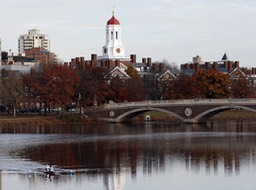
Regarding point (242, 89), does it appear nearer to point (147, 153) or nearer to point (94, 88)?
point (94, 88)

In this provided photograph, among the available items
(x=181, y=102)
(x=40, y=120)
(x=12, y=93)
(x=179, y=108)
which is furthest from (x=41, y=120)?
(x=181, y=102)

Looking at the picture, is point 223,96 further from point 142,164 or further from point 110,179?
point 110,179

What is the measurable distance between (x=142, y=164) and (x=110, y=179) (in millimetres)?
7943

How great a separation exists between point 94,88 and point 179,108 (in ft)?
44.5

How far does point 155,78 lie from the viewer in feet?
448

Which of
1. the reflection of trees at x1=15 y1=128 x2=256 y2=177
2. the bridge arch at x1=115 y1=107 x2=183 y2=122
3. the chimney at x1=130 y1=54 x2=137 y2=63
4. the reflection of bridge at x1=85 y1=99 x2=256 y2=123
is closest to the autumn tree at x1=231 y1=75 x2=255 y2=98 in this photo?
the bridge arch at x1=115 y1=107 x2=183 y2=122

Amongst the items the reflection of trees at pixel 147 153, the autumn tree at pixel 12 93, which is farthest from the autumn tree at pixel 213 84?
the reflection of trees at pixel 147 153

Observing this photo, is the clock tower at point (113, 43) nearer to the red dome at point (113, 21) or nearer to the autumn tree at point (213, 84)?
the red dome at point (113, 21)

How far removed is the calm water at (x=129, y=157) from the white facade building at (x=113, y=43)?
63.9 meters

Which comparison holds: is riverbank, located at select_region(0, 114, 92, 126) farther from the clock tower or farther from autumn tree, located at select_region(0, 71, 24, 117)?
the clock tower

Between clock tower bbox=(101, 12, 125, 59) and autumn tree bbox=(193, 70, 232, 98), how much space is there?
1393 inches

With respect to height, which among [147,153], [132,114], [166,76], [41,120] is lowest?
[147,153]

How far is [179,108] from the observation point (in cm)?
10444

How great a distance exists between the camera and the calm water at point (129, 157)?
5294cm
